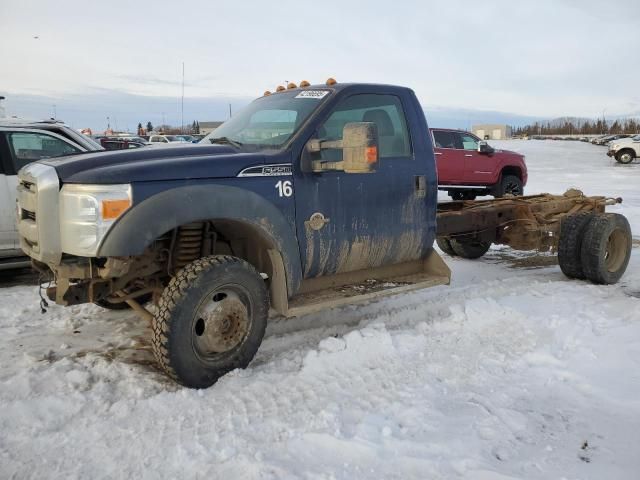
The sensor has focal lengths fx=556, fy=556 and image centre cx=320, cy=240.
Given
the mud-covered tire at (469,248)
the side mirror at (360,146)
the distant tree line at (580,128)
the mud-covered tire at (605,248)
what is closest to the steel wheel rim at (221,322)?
the side mirror at (360,146)

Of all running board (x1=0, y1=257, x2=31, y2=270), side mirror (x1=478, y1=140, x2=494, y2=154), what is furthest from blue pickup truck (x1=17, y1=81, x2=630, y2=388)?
side mirror (x1=478, y1=140, x2=494, y2=154)

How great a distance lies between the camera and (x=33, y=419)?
312 cm

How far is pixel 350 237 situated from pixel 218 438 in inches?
75.0

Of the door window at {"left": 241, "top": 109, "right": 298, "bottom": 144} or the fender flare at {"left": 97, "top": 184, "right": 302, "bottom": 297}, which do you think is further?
the door window at {"left": 241, "top": 109, "right": 298, "bottom": 144}

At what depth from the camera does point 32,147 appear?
20.9ft

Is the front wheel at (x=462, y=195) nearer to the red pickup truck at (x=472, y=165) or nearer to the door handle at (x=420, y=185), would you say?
the red pickup truck at (x=472, y=165)

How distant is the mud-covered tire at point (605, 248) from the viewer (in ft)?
20.2

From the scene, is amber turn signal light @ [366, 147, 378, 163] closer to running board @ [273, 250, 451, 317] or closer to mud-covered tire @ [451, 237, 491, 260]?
running board @ [273, 250, 451, 317]

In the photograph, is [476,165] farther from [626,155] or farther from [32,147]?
[626,155]

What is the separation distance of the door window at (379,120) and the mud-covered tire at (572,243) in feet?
9.08

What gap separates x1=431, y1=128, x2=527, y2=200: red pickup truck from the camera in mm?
14078

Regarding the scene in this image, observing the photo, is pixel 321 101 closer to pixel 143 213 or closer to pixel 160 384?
pixel 143 213

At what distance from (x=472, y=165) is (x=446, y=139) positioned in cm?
95

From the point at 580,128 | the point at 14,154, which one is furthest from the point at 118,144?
the point at 580,128
